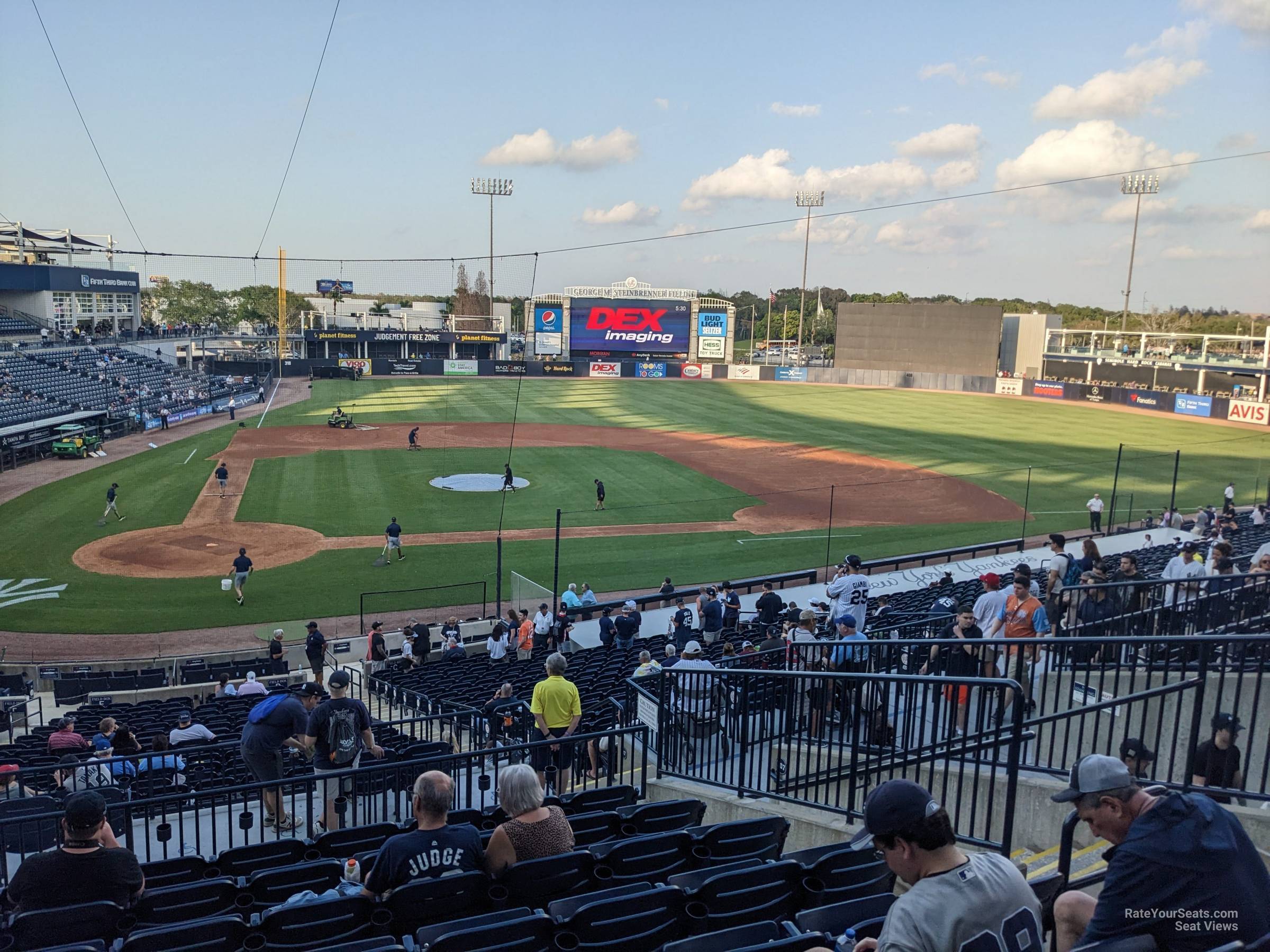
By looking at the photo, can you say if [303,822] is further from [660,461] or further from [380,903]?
[660,461]

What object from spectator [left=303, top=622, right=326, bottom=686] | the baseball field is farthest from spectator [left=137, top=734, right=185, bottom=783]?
the baseball field

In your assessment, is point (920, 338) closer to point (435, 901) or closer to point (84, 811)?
point (435, 901)

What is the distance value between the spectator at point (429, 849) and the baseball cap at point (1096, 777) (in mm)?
3072

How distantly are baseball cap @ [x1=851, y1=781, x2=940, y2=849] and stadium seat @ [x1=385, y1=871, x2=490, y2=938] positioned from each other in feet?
8.42

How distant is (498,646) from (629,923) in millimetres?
13683

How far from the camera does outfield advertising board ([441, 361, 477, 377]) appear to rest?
264ft

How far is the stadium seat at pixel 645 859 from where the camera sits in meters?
5.18

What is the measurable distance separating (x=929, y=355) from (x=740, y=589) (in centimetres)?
6764

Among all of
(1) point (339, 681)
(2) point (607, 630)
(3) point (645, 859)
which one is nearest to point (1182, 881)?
(3) point (645, 859)

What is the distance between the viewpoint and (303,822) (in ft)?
28.8

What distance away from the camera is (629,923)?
4.22m

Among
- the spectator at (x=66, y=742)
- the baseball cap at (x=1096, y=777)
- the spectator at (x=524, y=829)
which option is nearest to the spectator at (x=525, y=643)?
the spectator at (x=66, y=742)

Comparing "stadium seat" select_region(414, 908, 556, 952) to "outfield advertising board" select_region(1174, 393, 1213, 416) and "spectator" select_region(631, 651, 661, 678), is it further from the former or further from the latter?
"outfield advertising board" select_region(1174, 393, 1213, 416)

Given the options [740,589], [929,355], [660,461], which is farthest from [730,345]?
[740,589]
